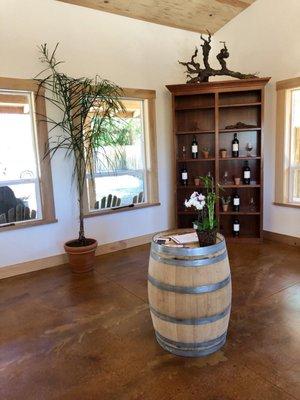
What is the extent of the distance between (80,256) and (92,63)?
2309 mm

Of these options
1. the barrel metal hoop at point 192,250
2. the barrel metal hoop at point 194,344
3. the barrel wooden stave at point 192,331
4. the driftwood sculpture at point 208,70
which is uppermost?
the driftwood sculpture at point 208,70

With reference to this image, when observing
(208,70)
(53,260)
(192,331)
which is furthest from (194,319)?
(208,70)

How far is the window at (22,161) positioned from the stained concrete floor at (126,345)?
75 cm

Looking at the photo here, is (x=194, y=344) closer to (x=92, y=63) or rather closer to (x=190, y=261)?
(x=190, y=261)

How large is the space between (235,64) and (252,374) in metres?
4.08

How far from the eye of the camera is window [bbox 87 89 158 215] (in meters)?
4.01

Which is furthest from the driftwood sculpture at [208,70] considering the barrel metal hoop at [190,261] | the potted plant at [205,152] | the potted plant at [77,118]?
the barrel metal hoop at [190,261]

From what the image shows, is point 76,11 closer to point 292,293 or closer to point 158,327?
point 158,327

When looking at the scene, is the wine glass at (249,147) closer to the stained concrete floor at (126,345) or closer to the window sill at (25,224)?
the stained concrete floor at (126,345)

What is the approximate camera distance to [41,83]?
335 cm

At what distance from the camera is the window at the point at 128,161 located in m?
4.01

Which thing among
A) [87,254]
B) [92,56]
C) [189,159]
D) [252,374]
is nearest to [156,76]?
[92,56]

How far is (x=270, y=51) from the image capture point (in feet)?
13.4

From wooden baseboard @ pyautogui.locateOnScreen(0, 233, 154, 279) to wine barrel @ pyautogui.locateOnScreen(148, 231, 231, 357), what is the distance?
6.82 feet
